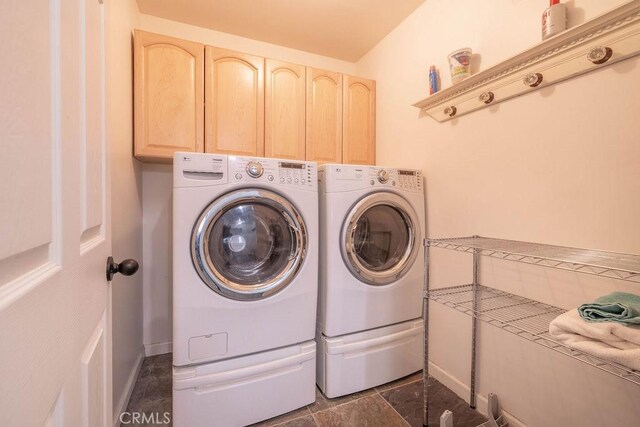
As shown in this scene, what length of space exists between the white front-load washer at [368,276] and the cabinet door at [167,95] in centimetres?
91

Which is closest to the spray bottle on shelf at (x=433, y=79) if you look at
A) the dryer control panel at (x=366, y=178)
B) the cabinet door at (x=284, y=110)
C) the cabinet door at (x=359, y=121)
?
the dryer control panel at (x=366, y=178)

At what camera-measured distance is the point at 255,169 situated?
1246mm

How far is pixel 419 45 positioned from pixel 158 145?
1790 mm

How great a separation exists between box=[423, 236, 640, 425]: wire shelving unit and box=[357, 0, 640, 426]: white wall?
1.9 inches

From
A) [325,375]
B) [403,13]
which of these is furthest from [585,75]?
[325,375]

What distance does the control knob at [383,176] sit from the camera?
4.92 feet

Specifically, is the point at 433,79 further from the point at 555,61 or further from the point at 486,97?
the point at 555,61

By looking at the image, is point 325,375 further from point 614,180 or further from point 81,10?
point 81,10

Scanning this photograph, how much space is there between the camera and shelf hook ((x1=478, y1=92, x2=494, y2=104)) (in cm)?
130

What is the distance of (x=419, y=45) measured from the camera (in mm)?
1793

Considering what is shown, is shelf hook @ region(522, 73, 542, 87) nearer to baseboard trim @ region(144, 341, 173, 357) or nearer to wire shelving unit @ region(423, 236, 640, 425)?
wire shelving unit @ region(423, 236, 640, 425)

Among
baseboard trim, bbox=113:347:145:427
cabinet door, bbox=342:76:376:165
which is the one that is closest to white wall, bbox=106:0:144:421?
baseboard trim, bbox=113:347:145:427

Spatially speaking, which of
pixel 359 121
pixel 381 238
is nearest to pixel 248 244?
pixel 381 238

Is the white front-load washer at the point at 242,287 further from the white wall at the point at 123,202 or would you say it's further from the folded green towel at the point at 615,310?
the folded green towel at the point at 615,310
